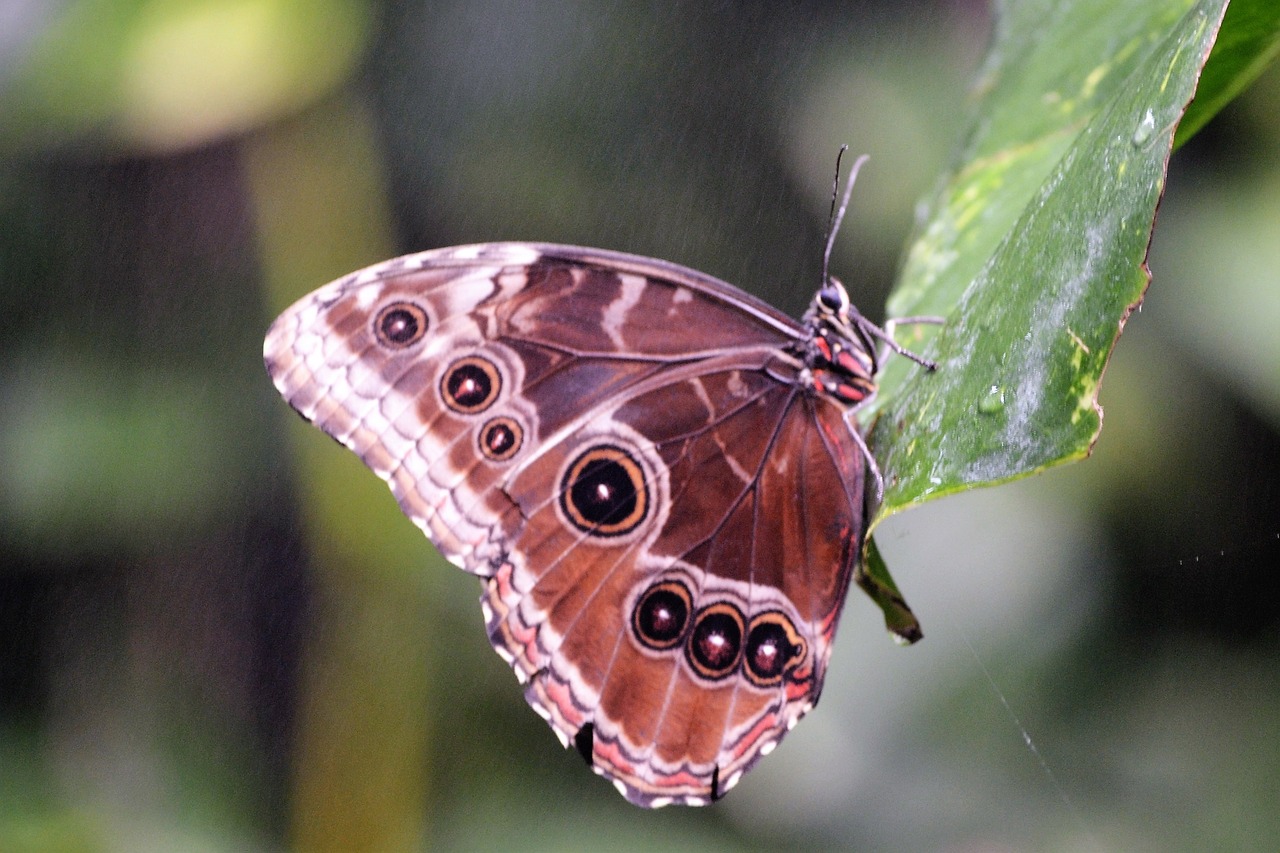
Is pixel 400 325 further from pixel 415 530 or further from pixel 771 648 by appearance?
pixel 415 530

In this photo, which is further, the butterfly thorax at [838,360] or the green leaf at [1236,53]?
the butterfly thorax at [838,360]

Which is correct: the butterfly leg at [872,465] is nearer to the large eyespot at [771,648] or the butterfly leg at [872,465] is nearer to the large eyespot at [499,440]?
the large eyespot at [771,648]

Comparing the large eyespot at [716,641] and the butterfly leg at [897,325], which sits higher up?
the butterfly leg at [897,325]

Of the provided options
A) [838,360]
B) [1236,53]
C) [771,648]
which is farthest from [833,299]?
[1236,53]

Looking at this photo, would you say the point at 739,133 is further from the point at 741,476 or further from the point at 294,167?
the point at 741,476

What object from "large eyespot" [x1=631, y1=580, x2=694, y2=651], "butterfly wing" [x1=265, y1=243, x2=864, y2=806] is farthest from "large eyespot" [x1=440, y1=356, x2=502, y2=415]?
"large eyespot" [x1=631, y1=580, x2=694, y2=651]

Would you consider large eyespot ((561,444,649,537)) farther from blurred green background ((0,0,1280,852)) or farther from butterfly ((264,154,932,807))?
blurred green background ((0,0,1280,852))

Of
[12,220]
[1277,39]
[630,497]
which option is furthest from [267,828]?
[1277,39]

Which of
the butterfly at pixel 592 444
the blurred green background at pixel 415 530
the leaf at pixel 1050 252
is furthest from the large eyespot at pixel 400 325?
the blurred green background at pixel 415 530
